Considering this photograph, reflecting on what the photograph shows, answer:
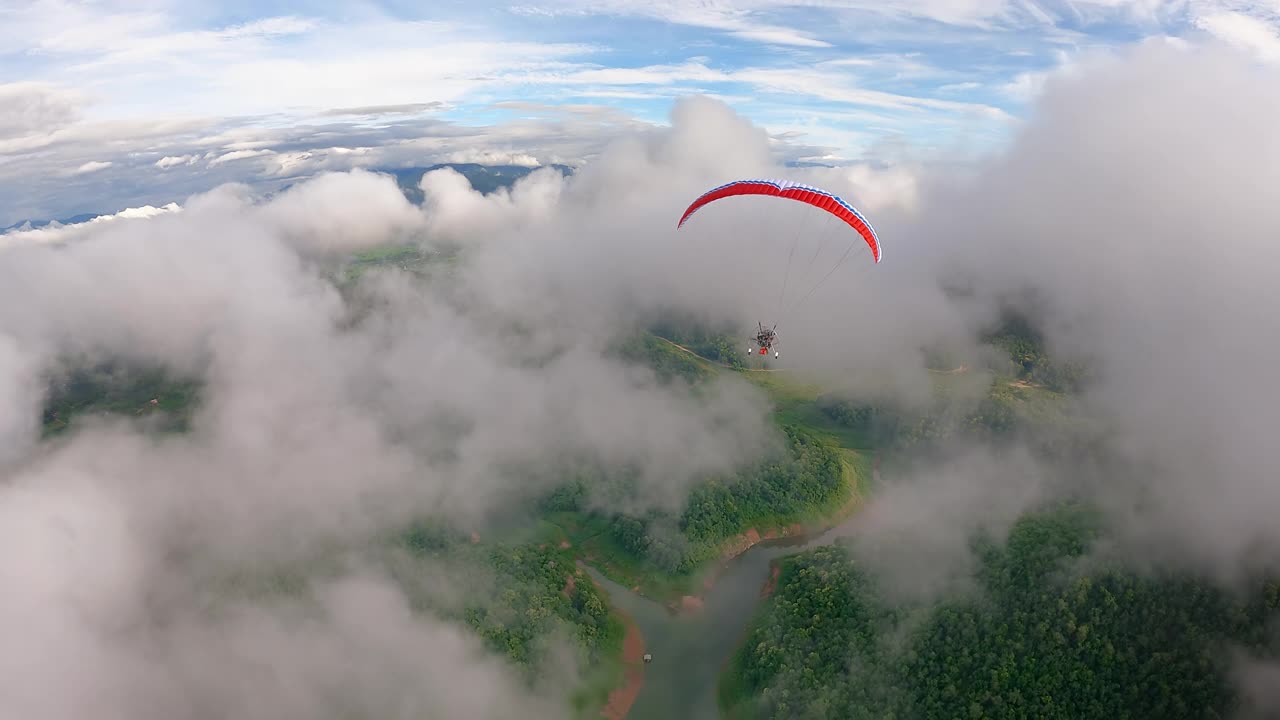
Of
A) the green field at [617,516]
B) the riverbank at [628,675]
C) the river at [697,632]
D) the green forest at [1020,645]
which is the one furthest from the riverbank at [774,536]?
the green forest at [1020,645]

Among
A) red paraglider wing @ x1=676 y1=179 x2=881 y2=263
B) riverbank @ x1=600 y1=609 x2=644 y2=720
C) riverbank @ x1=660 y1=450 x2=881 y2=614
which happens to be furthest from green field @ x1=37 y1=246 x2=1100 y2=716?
red paraglider wing @ x1=676 y1=179 x2=881 y2=263

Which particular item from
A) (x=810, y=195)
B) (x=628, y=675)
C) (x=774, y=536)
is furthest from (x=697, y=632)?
(x=810, y=195)

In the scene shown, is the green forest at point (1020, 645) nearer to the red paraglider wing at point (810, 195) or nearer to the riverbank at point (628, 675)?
the riverbank at point (628, 675)

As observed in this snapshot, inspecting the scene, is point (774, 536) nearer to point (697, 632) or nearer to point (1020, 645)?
point (697, 632)

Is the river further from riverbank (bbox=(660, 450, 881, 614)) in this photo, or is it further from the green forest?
the green forest

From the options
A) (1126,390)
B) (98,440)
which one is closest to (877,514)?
(1126,390)

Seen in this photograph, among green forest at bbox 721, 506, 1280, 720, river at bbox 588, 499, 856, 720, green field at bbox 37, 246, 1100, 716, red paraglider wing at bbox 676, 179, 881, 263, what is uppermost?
red paraglider wing at bbox 676, 179, 881, 263
